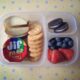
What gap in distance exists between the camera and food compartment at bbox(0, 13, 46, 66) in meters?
0.84

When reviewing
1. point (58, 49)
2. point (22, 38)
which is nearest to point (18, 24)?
point (22, 38)

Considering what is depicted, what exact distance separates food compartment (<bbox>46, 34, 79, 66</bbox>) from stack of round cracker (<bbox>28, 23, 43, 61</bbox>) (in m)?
0.03

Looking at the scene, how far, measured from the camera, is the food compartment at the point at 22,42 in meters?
0.84

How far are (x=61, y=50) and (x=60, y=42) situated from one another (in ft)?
0.10

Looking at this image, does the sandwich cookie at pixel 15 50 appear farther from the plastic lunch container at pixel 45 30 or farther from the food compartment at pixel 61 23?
the food compartment at pixel 61 23

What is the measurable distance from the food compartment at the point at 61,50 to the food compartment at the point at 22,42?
3 cm

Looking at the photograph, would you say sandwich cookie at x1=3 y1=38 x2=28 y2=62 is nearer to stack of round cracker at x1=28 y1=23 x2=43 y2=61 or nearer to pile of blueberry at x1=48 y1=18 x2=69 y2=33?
stack of round cracker at x1=28 y1=23 x2=43 y2=61

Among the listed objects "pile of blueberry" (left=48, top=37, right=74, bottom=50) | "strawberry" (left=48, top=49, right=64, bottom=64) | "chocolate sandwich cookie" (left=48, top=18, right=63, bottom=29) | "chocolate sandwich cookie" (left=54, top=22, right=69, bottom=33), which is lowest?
"strawberry" (left=48, top=49, right=64, bottom=64)

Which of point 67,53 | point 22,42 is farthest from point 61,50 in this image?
point 22,42

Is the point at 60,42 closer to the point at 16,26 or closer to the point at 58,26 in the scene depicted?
the point at 58,26

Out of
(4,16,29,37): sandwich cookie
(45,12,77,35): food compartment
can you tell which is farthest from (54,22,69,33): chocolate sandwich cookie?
(4,16,29,37): sandwich cookie

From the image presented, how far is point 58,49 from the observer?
84 cm

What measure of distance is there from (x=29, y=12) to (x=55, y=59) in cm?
21

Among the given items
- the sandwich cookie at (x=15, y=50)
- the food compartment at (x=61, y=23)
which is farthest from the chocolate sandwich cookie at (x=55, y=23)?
the sandwich cookie at (x=15, y=50)
